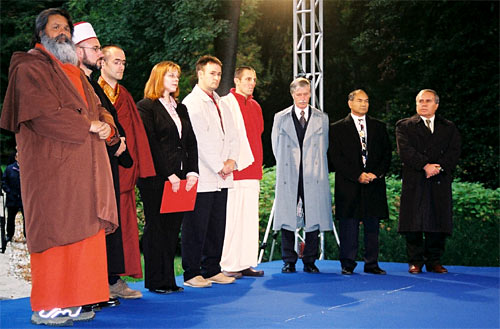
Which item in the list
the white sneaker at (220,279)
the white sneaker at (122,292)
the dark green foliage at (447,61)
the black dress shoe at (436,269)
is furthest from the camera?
the dark green foliage at (447,61)

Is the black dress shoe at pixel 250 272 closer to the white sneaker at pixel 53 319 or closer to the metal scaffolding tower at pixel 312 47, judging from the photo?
the metal scaffolding tower at pixel 312 47

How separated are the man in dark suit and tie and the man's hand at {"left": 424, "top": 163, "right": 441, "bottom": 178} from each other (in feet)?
1.32

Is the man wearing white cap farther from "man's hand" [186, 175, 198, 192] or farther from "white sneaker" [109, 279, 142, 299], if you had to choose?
"man's hand" [186, 175, 198, 192]

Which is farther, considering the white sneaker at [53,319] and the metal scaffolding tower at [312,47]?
the metal scaffolding tower at [312,47]

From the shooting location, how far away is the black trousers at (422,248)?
750 centimetres

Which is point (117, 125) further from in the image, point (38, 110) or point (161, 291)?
point (161, 291)

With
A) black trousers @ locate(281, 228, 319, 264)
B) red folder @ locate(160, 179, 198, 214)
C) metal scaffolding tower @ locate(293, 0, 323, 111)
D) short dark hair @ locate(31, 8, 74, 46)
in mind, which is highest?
metal scaffolding tower @ locate(293, 0, 323, 111)

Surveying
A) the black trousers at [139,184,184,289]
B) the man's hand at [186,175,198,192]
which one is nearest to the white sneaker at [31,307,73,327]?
the black trousers at [139,184,184,289]

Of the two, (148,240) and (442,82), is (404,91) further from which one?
(148,240)

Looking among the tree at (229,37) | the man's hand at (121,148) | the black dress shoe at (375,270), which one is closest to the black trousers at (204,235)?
the man's hand at (121,148)

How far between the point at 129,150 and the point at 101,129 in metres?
0.94

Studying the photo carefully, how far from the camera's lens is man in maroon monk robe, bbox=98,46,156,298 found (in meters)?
5.54

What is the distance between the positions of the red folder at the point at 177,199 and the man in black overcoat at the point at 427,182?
2.51 meters

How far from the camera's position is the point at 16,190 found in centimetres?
1161
